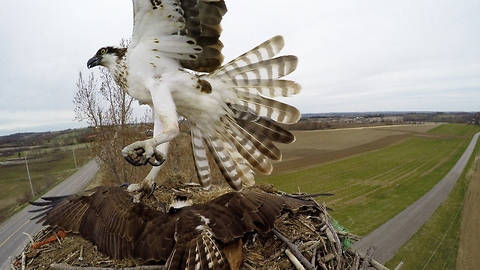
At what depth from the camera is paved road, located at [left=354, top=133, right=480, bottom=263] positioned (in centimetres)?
1230

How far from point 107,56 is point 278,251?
8.58ft

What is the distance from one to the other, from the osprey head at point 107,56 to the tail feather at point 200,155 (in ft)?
3.51

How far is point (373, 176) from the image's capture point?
25.8 metres

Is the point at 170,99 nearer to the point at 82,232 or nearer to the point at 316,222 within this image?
the point at 82,232

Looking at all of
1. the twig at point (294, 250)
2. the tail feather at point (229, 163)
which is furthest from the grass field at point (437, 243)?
the tail feather at point (229, 163)

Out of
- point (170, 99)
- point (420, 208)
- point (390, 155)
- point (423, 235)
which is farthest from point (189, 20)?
point (390, 155)

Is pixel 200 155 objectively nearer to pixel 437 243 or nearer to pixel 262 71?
pixel 262 71

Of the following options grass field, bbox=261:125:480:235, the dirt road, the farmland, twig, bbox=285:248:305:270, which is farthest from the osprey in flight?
the dirt road

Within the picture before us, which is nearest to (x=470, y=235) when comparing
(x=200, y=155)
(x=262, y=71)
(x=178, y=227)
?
(x=200, y=155)

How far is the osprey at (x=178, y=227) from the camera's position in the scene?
2287 mm

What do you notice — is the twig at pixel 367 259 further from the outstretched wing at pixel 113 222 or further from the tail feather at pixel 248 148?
the outstretched wing at pixel 113 222

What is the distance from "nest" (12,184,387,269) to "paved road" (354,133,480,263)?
661 centimetres

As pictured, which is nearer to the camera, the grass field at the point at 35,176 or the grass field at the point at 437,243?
the grass field at the point at 437,243

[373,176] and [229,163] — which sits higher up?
[229,163]
